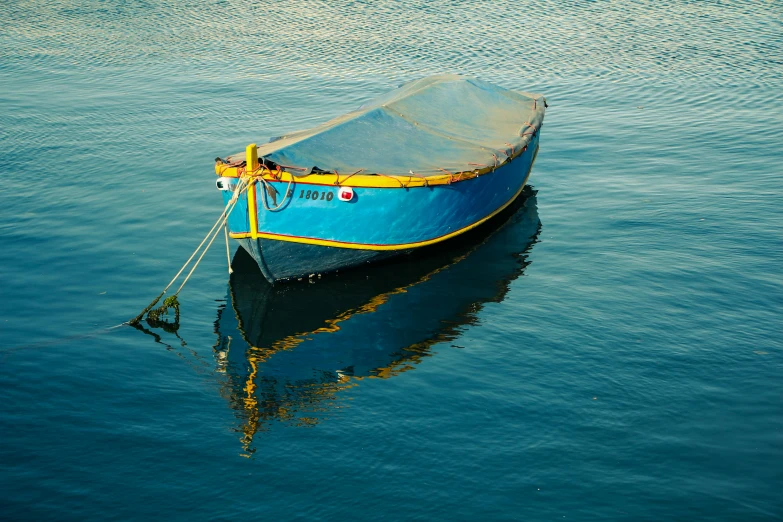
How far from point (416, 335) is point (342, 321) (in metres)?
1.49

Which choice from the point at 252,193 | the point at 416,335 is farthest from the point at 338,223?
the point at 416,335

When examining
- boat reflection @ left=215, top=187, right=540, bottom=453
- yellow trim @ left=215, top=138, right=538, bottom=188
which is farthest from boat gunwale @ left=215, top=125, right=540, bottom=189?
boat reflection @ left=215, top=187, right=540, bottom=453

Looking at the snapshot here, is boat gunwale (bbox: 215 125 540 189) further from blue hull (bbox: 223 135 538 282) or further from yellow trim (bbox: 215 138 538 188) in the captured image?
blue hull (bbox: 223 135 538 282)

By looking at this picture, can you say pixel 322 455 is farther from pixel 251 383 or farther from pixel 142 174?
pixel 142 174

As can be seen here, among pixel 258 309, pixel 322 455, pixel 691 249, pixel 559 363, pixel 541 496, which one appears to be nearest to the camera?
pixel 541 496

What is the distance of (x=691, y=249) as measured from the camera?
18.0 metres

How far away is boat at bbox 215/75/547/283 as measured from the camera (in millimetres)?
15883

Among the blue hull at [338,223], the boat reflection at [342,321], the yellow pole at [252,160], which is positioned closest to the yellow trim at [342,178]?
the yellow pole at [252,160]

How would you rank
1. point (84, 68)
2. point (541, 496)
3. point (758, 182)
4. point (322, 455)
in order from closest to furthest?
point (541, 496) < point (322, 455) < point (758, 182) < point (84, 68)

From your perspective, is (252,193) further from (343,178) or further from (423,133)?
(423,133)

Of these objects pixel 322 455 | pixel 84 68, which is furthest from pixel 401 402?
pixel 84 68

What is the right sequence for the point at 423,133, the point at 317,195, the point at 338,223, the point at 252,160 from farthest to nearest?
1. the point at 423,133
2. the point at 338,223
3. the point at 317,195
4. the point at 252,160

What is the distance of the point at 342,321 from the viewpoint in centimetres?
1579

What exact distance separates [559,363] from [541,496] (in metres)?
3.48
